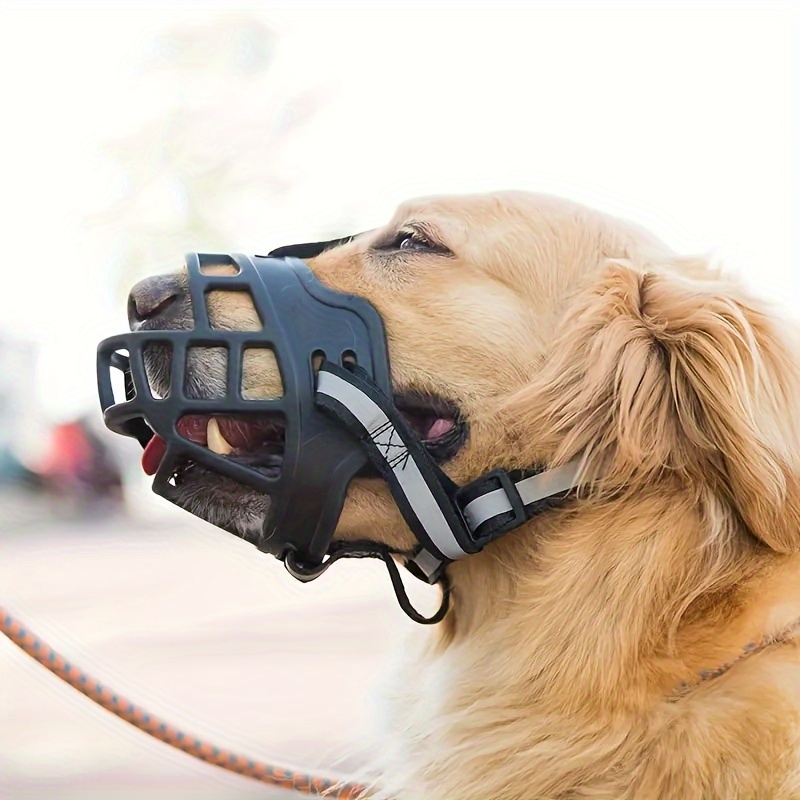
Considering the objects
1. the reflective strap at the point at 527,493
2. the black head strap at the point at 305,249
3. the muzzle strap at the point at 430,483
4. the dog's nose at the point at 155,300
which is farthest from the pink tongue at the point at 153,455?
the reflective strap at the point at 527,493

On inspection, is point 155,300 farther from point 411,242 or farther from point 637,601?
point 637,601

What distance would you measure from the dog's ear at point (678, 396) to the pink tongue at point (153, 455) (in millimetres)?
675

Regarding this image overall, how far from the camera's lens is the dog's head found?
1.61 m

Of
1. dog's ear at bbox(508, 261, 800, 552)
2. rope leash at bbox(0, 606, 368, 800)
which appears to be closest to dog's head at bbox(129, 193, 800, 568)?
dog's ear at bbox(508, 261, 800, 552)

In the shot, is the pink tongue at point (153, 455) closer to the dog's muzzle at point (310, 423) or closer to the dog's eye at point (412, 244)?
the dog's muzzle at point (310, 423)

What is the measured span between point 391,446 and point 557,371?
35 cm

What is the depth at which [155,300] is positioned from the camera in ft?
5.67

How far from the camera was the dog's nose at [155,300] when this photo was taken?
1727 mm

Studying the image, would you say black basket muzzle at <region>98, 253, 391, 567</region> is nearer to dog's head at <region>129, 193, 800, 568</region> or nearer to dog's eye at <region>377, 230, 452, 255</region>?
dog's head at <region>129, 193, 800, 568</region>

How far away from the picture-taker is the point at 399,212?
2.00 meters

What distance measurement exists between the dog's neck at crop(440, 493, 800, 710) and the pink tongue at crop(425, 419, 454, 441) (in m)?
0.24

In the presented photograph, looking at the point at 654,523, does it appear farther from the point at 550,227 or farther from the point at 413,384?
the point at 550,227

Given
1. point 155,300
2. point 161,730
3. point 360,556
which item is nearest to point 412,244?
A: point 155,300

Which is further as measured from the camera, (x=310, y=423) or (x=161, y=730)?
(x=161, y=730)
